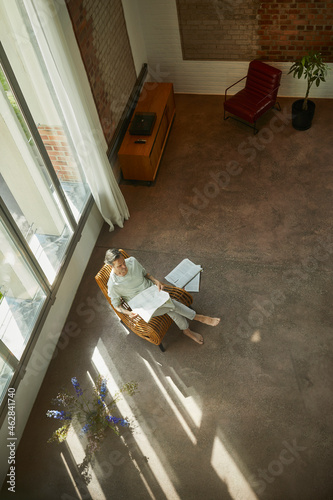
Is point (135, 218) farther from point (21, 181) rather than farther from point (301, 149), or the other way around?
point (301, 149)

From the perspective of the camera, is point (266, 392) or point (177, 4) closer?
point (266, 392)

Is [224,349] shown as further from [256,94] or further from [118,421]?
[256,94]

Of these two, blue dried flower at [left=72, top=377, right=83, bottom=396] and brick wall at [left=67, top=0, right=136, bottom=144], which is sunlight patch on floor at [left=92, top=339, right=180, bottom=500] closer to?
blue dried flower at [left=72, top=377, right=83, bottom=396]

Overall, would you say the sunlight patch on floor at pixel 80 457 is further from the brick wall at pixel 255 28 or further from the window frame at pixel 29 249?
the brick wall at pixel 255 28

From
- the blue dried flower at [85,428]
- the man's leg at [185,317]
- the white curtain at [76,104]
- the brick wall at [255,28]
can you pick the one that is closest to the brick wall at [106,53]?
the white curtain at [76,104]

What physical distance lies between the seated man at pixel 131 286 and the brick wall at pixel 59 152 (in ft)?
4.35

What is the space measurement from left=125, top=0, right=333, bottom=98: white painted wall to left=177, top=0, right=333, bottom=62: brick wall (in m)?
0.13

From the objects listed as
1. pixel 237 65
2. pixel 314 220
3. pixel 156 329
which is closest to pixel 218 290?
pixel 156 329

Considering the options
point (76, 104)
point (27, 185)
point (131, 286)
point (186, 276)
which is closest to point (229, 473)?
point (131, 286)

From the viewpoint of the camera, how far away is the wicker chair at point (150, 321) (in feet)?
13.9

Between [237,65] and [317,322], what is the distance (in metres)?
4.13

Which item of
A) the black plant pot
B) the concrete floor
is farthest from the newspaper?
the black plant pot

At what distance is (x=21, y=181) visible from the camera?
4.01 meters

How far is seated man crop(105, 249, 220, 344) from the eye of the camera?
3992 millimetres
